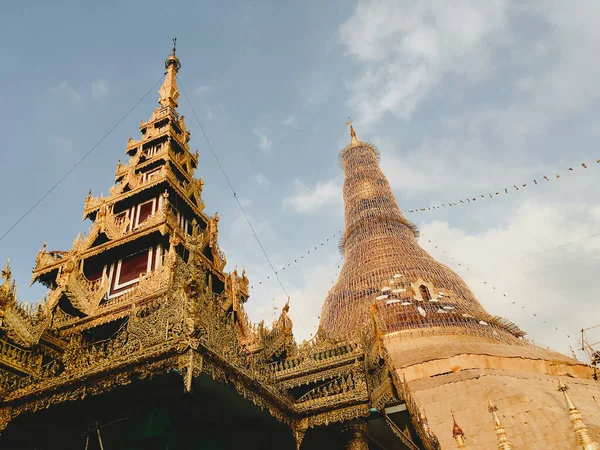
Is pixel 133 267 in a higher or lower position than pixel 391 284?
lower

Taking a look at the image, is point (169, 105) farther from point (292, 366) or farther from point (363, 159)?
point (363, 159)

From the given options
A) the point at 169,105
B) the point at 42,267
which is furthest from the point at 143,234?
the point at 169,105

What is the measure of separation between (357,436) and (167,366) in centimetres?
→ 477

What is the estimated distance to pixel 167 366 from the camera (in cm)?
761

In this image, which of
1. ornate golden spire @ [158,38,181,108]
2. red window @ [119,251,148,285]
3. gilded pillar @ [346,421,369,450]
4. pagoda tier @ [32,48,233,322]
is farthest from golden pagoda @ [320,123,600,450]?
ornate golden spire @ [158,38,181,108]

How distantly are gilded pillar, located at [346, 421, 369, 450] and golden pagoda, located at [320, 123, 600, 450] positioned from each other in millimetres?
2059

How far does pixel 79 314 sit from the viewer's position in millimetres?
13609

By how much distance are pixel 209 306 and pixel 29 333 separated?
5.34 meters

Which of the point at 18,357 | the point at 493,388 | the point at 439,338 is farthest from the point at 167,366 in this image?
the point at 439,338

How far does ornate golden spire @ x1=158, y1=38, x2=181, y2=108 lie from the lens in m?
22.5

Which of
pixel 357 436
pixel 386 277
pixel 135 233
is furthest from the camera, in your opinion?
pixel 386 277

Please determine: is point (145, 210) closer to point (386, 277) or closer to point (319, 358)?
point (319, 358)

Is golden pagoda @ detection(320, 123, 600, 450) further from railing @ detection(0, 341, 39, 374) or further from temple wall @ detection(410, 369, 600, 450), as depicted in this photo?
railing @ detection(0, 341, 39, 374)

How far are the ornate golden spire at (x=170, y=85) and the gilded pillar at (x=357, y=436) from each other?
17330mm
